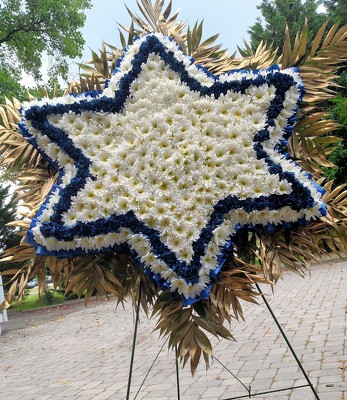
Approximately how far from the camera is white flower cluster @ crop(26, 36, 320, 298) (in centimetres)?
231

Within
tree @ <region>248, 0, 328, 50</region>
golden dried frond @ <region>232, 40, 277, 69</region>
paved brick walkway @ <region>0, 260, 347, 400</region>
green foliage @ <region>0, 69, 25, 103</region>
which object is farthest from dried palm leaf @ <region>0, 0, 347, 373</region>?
tree @ <region>248, 0, 328, 50</region>

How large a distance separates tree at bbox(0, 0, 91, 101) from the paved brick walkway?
32.7 ft

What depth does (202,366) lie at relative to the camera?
5.93m

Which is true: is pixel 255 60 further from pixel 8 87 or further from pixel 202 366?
pixel 8 87

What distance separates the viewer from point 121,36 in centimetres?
267

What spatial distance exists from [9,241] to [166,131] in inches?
596

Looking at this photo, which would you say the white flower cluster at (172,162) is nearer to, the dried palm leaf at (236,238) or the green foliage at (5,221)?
the dried palm leaf at (236,238)

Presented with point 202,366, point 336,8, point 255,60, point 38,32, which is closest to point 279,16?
point 336,8

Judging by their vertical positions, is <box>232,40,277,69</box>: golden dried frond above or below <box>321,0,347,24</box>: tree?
below

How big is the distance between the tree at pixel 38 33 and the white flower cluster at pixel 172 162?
14.6 m

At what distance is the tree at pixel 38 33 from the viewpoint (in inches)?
654

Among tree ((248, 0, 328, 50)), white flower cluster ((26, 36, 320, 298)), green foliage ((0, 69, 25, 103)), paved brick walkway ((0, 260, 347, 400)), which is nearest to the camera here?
white flower cluster ((26, 36, 320, 298))

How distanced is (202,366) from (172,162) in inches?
165

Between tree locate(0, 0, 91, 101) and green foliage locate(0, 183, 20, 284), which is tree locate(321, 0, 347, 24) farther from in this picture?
green foliage locate(0, 183, 20, 284)
